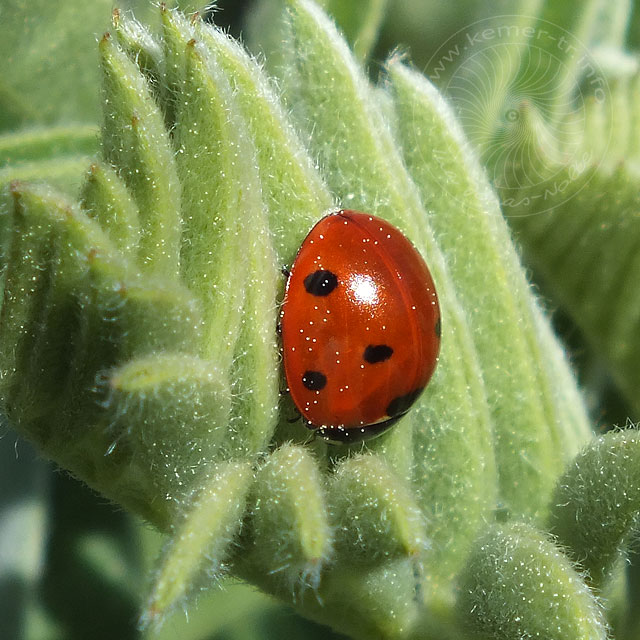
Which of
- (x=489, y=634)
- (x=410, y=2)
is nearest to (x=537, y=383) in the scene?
(x=489, y=634)

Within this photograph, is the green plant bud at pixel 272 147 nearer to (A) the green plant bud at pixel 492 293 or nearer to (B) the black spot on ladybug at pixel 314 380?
(B) the black spot on ladybug at pixel 314 380

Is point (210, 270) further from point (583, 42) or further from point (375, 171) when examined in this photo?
point (583, 42)

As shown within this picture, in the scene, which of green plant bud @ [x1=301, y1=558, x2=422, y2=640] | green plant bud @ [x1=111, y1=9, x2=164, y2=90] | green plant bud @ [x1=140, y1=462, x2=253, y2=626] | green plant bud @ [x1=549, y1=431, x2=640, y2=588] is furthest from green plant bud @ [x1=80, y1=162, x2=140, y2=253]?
green plant bud @ [x1=549, y1=431, x2=640, y2=588]

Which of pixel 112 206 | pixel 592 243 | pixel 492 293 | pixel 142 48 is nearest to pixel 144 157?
pixel 112 206

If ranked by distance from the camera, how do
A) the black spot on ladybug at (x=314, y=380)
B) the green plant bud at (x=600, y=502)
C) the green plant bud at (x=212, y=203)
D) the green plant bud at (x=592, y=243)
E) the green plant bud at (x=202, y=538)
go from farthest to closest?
the green plant bud at (x=592, y=243) → the black spot on ladybug at (x=314, y=380) → the green plant bud at (x=600, y=502) → the green plant bud at (x=212, y=203) → the green plant bud at (x=202, y=538)

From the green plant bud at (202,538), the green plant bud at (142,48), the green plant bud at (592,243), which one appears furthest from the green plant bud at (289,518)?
the green plant bud at (592,243)

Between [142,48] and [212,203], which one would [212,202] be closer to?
[212,203]
